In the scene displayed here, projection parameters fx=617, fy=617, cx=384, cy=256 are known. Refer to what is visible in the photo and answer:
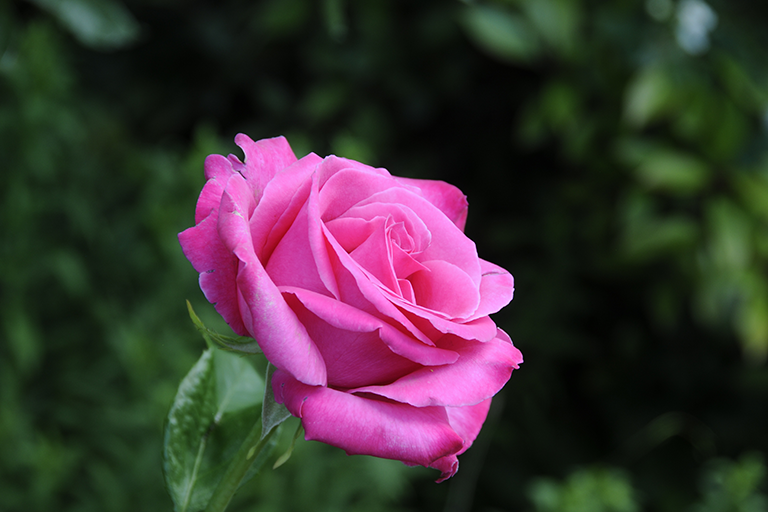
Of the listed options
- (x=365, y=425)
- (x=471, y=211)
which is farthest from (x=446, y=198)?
(x=471, y=211)

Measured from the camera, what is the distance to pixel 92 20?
828 mm

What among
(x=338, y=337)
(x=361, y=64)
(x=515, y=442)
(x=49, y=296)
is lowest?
(x=515, y=442)

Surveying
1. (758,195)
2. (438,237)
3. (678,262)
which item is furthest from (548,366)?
(438,237)

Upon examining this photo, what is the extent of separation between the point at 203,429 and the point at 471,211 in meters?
1.47

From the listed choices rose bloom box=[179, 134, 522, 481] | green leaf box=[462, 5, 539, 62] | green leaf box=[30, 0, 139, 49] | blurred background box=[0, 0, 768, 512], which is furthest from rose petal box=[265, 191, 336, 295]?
green leaf box=[462, 5, 539, 62]

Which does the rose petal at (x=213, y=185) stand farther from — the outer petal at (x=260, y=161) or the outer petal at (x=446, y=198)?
the outer petal at (x=446, y=198)

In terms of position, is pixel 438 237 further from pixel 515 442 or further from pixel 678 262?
pixel 515 442

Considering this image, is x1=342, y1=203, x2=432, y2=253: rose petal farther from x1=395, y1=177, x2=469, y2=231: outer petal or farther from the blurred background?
the blurred background

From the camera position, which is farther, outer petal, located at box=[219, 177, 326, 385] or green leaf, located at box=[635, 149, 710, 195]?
green leaf, located at box=[635, 149, 710, 195]

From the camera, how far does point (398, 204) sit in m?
0.30

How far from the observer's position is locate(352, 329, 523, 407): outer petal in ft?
0.84

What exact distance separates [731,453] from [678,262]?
0.64 m

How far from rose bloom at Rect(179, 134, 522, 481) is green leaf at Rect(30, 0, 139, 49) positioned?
2.07 ft

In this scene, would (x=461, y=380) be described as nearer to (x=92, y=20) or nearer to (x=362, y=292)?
(x=362, y=292)
